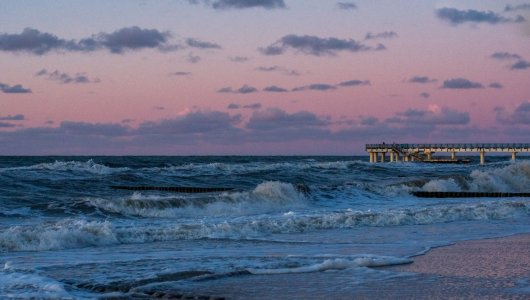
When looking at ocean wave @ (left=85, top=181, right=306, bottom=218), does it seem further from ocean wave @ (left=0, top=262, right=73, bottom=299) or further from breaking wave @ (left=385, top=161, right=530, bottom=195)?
ocean wave @ (left=0, top=262, right=73, bottom=299)

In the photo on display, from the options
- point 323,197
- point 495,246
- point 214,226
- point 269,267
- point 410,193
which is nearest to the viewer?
point 269,267

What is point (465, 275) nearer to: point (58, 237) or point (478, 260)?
point (478, 260)

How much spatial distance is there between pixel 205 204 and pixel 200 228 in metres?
9.11

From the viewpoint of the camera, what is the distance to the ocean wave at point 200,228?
18.1 metres

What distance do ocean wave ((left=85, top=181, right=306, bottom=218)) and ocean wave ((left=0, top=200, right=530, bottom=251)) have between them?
3.58m

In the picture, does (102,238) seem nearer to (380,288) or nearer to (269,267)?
(269,267)

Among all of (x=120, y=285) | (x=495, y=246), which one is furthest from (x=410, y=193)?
(x=120, y=285)

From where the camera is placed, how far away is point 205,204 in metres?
29.8

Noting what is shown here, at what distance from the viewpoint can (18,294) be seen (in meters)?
11.8

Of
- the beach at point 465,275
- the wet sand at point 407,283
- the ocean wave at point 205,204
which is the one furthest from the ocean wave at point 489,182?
the wet sand at point 407,283

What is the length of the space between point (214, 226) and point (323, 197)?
646 inches

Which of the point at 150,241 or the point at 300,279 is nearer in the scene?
the point at 300,279

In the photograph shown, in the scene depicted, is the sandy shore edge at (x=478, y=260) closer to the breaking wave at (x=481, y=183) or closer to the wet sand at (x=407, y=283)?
the wet sand at (x=407, y=283)

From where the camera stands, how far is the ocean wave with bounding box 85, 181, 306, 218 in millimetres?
27734
